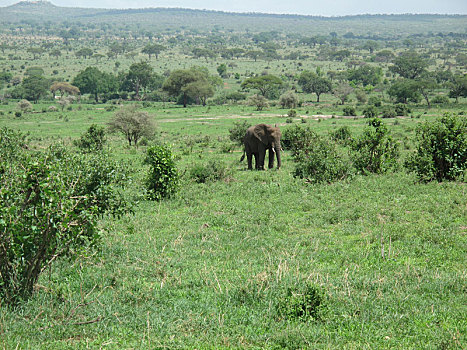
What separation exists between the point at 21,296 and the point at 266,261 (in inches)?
177

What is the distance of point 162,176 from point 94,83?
7505 centimetres

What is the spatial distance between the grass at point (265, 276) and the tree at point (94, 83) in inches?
2955

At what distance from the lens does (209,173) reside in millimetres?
19156

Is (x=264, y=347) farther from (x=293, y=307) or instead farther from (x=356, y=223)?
(x=356, y=223)

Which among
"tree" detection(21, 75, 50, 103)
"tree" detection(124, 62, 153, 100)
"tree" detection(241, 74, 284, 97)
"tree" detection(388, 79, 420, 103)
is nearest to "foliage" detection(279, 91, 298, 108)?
"tree" detection(388, 79, 420, 103)

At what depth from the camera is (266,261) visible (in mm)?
9344

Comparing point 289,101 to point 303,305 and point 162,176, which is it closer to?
point 162,176

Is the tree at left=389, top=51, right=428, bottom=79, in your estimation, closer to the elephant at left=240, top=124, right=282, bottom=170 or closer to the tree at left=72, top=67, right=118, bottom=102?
the tree at left=72, top=67, right=118, bottom=102

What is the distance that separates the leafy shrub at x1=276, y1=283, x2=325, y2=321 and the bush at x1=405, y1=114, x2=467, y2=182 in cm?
1030

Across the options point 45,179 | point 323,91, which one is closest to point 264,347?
point 45,179

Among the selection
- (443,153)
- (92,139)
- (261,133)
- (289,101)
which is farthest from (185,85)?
(443,153)

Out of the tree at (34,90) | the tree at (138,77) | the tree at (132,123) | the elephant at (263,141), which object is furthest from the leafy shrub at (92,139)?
the tree at (138,77)

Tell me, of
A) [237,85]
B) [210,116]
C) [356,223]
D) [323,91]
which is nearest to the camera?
[356,223]

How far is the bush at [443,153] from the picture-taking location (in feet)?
51.8
